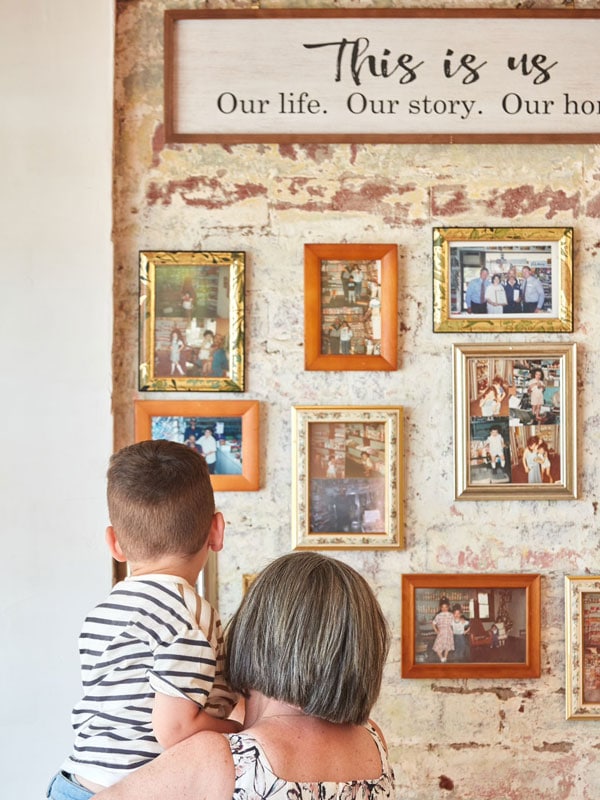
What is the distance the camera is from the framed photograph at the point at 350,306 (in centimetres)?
246

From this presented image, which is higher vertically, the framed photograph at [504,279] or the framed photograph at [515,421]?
the framed photograph at [504,279]

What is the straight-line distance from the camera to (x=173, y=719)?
135 centimetres

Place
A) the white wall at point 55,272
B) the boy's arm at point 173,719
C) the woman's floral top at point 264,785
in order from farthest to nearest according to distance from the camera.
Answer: the white wall at point 55,272 < the boy's arm at point 173,719 < the woman's floral top at point 264,785

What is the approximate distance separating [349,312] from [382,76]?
67cm

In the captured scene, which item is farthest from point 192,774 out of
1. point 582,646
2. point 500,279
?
point 500,279

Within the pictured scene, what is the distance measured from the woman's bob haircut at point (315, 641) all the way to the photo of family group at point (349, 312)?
123 centimetres

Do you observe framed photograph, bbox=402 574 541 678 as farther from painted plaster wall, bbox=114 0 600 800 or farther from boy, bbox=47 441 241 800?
boy, bbox=47 441 241 800

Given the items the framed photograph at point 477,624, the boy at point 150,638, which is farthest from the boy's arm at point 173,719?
the framed photograph at point 477,624

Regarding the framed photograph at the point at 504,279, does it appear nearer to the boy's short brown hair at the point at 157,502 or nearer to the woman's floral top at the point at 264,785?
the boy's short brown hair at the point at 157,502

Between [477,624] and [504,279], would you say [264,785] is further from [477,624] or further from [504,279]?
[504,279]

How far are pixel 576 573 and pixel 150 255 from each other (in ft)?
4.91

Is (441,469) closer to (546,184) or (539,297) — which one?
(539,297)

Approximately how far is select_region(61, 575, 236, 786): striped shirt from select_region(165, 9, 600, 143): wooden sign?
1.50 m

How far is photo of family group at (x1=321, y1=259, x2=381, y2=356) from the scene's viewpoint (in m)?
2.48
